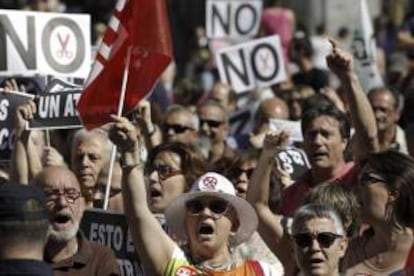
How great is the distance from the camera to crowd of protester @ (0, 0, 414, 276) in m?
8.05

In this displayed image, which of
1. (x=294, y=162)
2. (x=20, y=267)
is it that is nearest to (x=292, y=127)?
(x=294, y=162)

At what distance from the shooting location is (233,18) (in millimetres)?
18688

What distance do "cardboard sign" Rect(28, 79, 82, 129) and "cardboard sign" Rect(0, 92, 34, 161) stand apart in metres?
0.12

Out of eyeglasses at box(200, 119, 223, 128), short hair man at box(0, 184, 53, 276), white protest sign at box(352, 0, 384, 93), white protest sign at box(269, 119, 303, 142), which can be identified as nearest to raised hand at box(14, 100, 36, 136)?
white protest sign at box(269, 119, 303, 142)

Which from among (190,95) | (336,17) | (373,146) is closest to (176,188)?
(373,146)

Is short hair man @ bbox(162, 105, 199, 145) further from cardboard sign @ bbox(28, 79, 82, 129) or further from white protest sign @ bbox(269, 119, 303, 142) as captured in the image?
cardboard sign @ bbox(28, 79, 82, 129)

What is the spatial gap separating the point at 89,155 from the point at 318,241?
3.16m

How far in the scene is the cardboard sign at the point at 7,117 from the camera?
1062 cm

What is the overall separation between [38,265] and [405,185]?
2398mm

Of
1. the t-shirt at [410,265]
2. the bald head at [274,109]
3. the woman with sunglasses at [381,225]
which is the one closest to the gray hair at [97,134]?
the bald head at [274,109]

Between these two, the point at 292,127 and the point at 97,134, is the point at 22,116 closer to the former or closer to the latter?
the point at 97,134

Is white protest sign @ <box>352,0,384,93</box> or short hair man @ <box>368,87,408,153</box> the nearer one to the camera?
short hair man @ <box>368,87,408,153</box>

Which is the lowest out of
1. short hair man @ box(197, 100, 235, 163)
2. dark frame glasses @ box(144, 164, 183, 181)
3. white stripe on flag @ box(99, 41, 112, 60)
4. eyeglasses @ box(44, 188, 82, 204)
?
short hair man @ box(197, 100, 235, 163)

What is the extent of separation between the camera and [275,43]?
54.2ft
